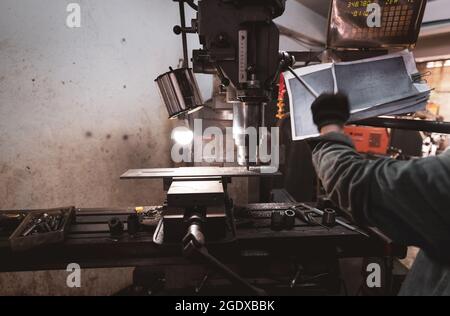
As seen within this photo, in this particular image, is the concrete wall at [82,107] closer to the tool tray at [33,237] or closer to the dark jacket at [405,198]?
the tool tray at [33,237]

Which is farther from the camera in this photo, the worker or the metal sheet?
the metal sheet

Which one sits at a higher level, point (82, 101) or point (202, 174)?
point (82, 101)

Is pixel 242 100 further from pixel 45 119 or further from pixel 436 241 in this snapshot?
pixel 45 119

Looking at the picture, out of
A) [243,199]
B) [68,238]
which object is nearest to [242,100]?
[68,238]

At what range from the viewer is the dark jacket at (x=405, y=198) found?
0.59m

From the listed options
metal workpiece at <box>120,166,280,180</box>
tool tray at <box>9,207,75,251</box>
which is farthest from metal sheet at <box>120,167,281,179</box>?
tool tray at <box>9,207,75,251</box>

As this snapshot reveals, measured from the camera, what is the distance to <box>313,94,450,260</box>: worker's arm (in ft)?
1.92

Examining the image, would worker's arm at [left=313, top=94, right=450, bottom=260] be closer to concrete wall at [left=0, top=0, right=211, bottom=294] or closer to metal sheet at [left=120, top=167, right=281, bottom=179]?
metal sheet at [left=120, top=167, right=281, bottom=179]

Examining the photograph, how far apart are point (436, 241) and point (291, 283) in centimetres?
65

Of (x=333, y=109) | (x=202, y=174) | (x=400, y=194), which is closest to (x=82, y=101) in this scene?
(x=202, y=174)

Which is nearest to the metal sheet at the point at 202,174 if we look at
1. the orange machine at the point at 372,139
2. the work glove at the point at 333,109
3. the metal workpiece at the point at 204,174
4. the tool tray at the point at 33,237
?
the metal workpiece at the point at 204,174

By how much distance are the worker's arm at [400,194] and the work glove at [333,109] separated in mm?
127

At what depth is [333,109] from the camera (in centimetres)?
81

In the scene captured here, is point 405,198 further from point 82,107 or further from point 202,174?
point 82,107
